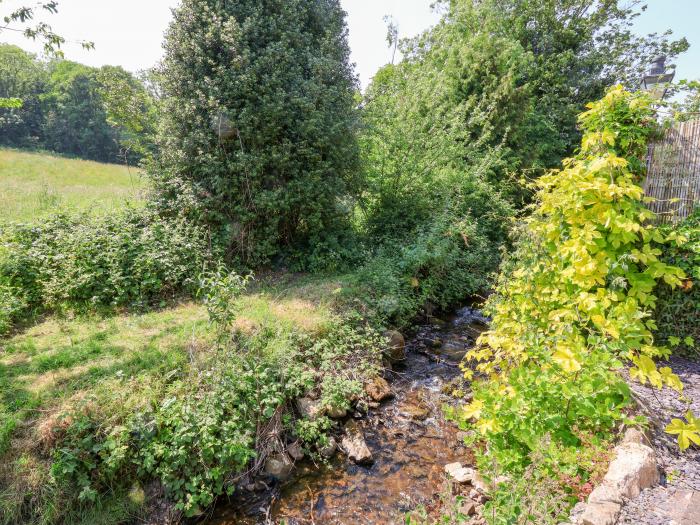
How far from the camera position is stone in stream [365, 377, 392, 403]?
14.3 feet

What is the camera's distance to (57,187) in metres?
11.2

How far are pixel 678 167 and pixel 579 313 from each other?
320 cm

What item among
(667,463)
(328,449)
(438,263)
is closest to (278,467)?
(328,449)

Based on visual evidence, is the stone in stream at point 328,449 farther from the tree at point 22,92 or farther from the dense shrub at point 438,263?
the tree at point 22,92

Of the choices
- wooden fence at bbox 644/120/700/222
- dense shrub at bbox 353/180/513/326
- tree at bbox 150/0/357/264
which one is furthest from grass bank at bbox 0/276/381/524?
wooden fence at bbox 644/120/700/222

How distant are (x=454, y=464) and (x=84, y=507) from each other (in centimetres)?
330

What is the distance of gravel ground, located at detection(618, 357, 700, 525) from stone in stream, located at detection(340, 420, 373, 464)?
2.25 metres

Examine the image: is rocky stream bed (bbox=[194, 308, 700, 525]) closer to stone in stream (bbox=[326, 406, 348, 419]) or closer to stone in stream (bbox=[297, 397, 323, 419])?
stone in stream (bbox=[326, 406, 348, 419])

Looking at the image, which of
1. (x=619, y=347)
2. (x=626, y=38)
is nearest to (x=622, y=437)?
(x=619, y=347)

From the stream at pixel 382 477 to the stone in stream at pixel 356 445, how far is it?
0.07 metres

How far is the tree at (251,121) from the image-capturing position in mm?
5855

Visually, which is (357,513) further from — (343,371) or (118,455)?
(118,455)

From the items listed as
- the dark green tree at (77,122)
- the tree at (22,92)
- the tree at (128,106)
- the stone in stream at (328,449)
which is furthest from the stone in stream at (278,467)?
the tree at (22,92)

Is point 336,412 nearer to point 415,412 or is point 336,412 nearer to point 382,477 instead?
point 382,477
